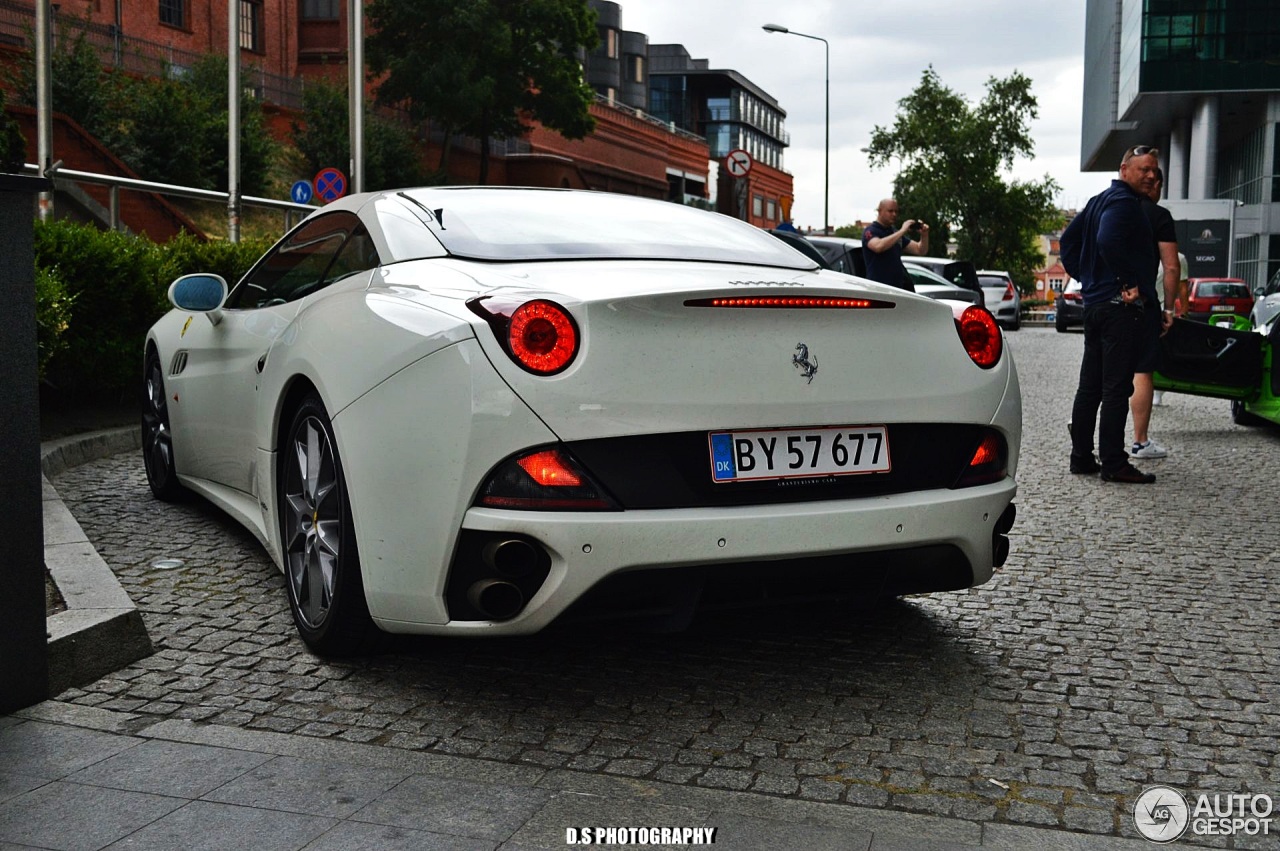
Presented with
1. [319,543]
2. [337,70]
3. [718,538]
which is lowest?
[319,543]

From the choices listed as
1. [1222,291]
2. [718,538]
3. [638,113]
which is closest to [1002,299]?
[1222,291]

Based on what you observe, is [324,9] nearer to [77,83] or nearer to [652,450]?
[77,83]

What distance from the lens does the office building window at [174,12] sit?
41.7 m

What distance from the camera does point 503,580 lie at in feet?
11.3

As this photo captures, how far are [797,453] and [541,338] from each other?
2.43 ft

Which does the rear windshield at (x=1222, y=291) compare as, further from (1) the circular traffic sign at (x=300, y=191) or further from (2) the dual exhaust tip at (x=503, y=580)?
(2) the dual exhaust tip at (x=503, y=580)

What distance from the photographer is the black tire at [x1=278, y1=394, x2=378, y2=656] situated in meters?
3.86

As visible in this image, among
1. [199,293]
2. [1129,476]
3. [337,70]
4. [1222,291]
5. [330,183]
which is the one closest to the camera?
[199,293]

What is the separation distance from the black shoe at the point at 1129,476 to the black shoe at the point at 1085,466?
24 centimetres

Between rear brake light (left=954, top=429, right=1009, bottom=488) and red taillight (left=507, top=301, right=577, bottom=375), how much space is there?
121 centimetres

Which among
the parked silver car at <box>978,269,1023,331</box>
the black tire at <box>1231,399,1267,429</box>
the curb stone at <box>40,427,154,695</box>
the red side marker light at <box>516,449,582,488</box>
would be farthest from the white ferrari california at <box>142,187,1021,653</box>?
the parked silver car at <box>978,269,1023,331</box>

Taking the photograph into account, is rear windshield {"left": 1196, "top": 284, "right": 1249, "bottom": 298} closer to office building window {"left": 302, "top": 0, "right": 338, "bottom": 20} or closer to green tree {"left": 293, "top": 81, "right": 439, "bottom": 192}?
green tree {"left": 293, "top": 81, "right": 439, "bottom": 192}

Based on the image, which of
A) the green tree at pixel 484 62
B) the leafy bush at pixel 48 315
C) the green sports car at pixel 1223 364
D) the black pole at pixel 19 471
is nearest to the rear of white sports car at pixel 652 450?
the black pole at pixel 19 471

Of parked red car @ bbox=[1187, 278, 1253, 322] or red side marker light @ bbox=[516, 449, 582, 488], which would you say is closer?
red side marker light @ bbox=[516, 449, 582, 488]
